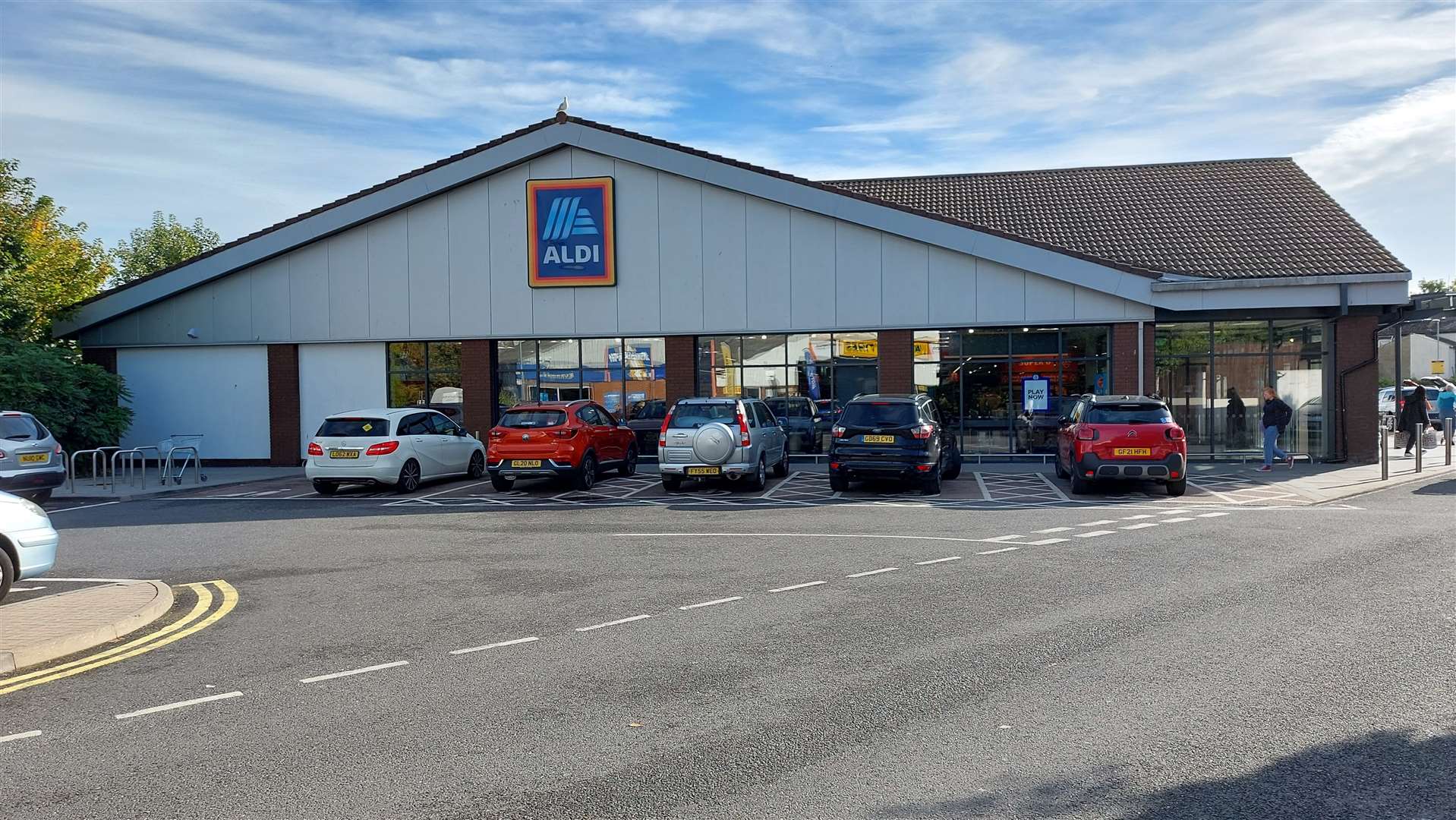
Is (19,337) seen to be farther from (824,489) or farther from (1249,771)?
(1249,771)

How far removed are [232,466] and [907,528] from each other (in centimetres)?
1931

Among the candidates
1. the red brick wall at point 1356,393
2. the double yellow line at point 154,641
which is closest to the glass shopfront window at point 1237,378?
the red brick wall at point 1356,393

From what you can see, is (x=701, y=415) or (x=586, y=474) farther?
(x=586, y=474)

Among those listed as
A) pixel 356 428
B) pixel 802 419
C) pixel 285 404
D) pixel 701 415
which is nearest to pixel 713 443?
pixel 701 415

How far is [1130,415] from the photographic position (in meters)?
17.2

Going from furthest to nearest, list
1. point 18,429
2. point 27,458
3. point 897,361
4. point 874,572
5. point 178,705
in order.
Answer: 1. point 897,361
2. point 18,429
3. point 27,458
4. point 874,572
5. point 178,705

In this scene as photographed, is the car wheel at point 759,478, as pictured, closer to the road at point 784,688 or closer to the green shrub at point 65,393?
the road at point 784,688

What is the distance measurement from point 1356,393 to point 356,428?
20.0 metres

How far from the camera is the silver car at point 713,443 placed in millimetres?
18203

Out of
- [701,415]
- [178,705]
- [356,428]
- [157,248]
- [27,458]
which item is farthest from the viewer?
[157,248]

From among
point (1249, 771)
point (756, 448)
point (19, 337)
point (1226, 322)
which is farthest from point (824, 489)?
point (19, 337)

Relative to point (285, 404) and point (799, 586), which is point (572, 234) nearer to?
point (285, 404)

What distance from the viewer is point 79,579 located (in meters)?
10.7

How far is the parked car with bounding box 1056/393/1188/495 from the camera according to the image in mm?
16859
